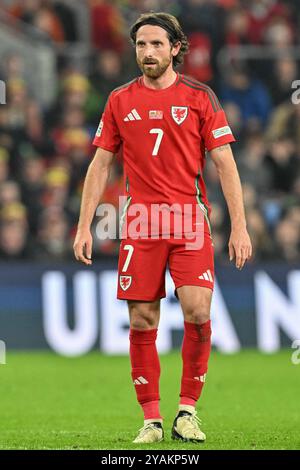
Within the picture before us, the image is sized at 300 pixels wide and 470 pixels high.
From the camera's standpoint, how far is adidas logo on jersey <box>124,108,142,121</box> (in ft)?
26.2

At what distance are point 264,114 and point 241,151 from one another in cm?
112

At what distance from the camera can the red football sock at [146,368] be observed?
313 inches

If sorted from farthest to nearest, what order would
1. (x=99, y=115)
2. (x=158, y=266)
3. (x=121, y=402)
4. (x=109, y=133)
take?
(x=99, y=115) → (x=121, y=402) → (x=109, y=133) → (x=158, y=266)

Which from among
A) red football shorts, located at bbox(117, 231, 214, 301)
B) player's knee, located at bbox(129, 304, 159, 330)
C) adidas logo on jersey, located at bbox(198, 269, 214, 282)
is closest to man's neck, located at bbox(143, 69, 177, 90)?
red football shorts, located at bbox(117, 231, 214, 301)

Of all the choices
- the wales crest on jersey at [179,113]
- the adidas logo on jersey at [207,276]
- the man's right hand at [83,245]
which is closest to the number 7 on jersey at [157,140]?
the wales crest on jersey at [179,113]

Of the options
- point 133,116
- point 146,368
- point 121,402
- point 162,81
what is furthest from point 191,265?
point 121,402

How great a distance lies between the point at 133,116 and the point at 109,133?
8.5 inches

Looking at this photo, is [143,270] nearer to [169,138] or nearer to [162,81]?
[169,138]

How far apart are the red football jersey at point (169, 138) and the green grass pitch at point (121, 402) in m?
1.43

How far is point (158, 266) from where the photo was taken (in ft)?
26.0

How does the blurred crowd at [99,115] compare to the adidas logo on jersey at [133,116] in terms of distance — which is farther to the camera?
the blurred crowd at [99,115]

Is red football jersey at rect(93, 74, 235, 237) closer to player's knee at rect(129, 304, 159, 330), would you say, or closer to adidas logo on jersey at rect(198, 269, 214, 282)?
adidas logo on jersey at rect(198, 269, 214, 282)

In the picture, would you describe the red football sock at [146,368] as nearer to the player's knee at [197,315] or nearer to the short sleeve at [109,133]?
the player's knee at [197,315]
